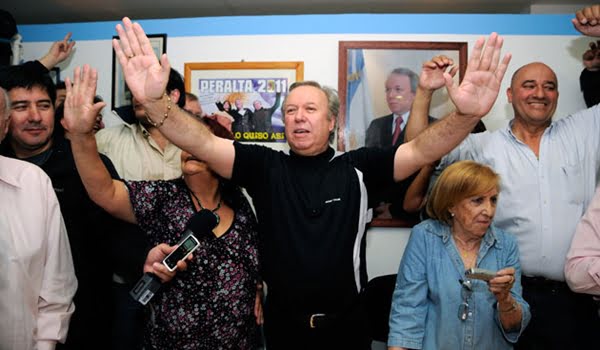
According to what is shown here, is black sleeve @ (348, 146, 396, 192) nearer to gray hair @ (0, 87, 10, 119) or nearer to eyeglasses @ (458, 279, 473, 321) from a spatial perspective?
eyeglasses @ (458, 279, 473, 321)

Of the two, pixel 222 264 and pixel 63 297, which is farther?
pixel 222 264

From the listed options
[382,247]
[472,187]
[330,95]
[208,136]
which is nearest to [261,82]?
[330,95]

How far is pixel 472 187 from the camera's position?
5.50 feet

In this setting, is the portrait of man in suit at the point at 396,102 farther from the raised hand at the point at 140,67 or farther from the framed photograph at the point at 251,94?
the raised hand at the point at 140,67

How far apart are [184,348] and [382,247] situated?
1.45 meters

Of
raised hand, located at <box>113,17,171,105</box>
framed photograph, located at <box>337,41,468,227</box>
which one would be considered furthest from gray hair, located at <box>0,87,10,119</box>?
framed photograph, located at <box>337,41,468,227</box>

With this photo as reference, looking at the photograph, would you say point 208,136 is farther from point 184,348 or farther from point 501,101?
point 501,101

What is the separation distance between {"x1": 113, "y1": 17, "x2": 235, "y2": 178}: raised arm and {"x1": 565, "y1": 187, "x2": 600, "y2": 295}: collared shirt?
165cm

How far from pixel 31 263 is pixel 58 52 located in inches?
77.6

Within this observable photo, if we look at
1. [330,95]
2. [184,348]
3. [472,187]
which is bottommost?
[184,348]

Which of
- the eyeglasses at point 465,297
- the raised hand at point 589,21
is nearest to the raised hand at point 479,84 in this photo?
the eyeglasses at point 465,297

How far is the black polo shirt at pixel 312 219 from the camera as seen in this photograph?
1.54 m

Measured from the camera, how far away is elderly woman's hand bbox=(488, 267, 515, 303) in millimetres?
1424

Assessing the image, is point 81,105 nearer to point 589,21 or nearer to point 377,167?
point 377,167
